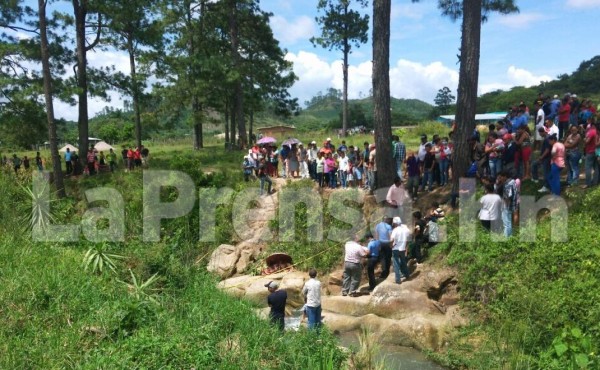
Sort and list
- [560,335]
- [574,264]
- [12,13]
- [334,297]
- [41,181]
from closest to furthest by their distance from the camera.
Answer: [560,335] → [574,264] → [334,297] → [41,181] → [12,13]

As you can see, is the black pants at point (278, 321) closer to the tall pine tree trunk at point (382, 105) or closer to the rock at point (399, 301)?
the rock at point (399, 301)

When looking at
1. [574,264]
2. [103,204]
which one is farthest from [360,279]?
[103,204]

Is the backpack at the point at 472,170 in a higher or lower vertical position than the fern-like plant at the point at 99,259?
higher

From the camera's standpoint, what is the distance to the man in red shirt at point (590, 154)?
35.8 feet

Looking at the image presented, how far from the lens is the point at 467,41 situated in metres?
13.5

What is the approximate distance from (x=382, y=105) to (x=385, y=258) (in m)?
4.94

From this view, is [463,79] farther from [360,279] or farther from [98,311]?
[98,311]

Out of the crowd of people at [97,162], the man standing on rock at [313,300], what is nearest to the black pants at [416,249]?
the man standing on rock at [313,300]

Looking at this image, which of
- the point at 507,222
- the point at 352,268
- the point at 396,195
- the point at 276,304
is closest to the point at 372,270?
the point at 352,268

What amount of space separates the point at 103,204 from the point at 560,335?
44.7ft

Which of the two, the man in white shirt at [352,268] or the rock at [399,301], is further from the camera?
the man in white shirt at [352,268]

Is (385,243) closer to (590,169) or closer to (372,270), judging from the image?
(372,270)

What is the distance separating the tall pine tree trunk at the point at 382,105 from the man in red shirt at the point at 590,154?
506 cm

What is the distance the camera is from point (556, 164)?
35.3 ft
